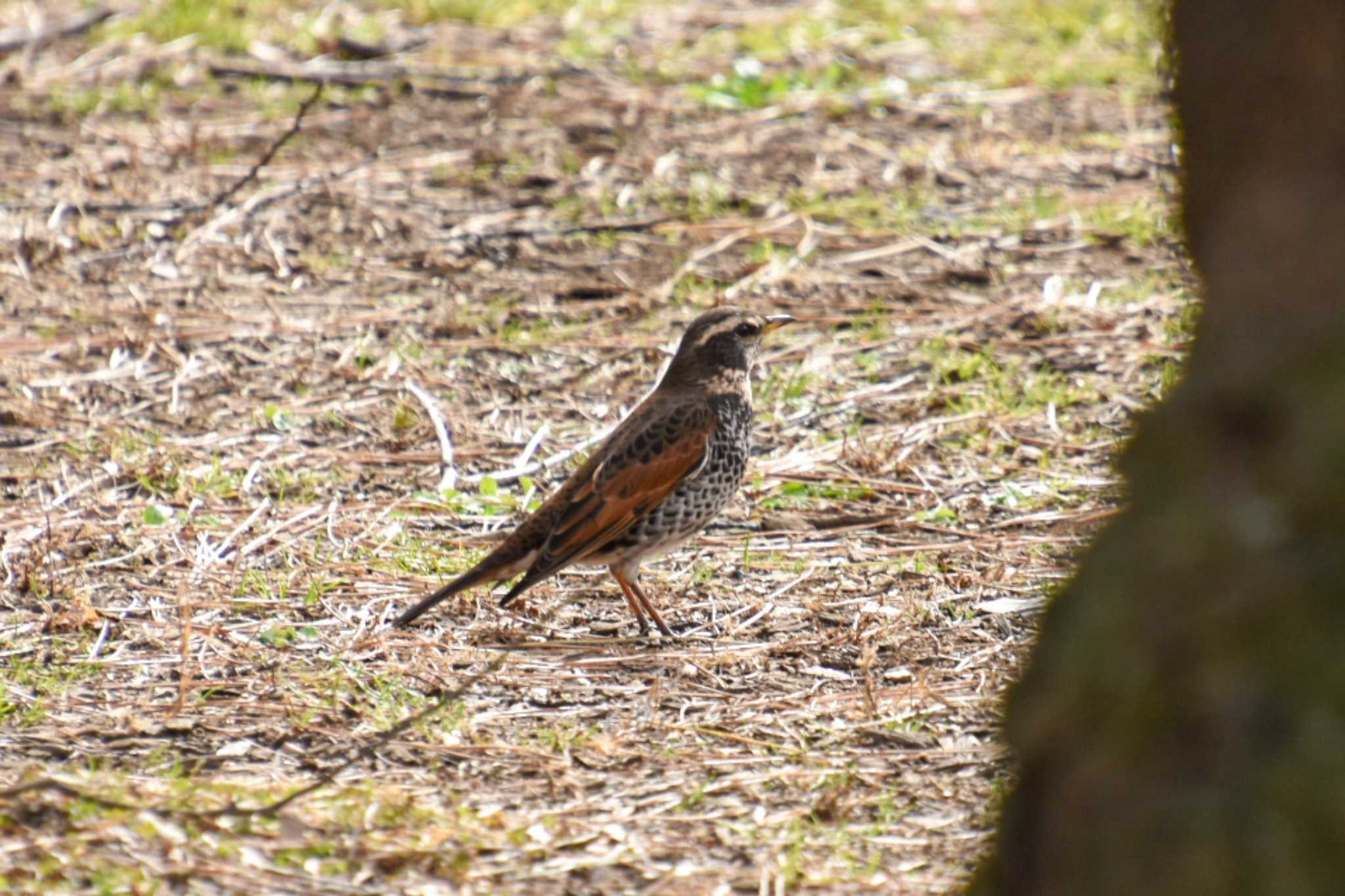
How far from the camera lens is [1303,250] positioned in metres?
2.80

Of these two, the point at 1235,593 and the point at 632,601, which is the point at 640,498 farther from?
the point at 1235,593

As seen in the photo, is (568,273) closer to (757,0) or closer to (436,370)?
(436,370)

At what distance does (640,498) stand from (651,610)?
40 cm

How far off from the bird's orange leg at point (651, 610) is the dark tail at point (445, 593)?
21.2 inches

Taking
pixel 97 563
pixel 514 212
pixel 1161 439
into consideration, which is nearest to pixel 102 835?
pixel 97 563

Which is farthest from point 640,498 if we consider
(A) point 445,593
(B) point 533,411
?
(B) point 533,411

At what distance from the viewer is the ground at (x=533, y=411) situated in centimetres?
443

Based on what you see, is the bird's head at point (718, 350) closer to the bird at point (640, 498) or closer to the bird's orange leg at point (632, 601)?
the bird at point (640, 498)

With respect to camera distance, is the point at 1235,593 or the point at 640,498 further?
the point at 640,498

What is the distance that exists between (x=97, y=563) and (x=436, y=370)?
240cm

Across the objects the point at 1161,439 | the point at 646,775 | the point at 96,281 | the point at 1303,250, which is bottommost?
the point at 646,775

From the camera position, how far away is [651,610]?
585 cm

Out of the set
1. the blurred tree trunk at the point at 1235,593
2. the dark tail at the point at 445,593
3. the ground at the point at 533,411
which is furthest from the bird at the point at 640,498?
the blurred tree trunk at the point at 1235,593

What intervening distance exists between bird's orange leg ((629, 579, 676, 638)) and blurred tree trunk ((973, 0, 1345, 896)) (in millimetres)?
2886
